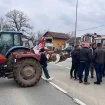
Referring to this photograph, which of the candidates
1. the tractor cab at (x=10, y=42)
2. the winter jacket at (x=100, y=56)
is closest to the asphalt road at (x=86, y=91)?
the winter jacket at (x=100, y=56)

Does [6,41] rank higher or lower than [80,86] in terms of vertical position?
higher

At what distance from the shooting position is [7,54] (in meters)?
13.7

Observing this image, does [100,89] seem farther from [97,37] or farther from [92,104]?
[97,37]

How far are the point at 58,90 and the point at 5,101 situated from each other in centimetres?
269

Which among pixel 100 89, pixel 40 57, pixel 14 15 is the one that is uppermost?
pixel 14 15

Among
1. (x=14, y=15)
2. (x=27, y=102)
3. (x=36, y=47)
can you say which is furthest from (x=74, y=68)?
(x=14, y=15)

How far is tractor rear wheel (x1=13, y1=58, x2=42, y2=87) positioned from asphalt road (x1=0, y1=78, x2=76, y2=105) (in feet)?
0.92

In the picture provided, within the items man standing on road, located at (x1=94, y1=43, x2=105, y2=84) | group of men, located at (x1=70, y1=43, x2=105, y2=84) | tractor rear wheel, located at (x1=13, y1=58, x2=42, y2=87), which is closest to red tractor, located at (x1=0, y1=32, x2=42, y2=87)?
tractor rear wheel, located at (x1=13, y1=58, x2=42, y2=87)

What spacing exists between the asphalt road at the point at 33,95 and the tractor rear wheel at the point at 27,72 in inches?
11.1

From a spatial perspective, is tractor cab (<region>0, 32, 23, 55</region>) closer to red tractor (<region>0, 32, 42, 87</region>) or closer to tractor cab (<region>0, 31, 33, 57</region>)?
tractor cab (<region>0, 31, 33, 57</region>)

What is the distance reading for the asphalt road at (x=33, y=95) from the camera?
9.48m

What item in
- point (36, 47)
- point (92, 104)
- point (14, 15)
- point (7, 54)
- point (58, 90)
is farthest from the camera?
point (14, 15)

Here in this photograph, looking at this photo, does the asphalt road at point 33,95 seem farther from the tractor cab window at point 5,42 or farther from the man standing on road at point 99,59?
the man standing on road at point 99,59

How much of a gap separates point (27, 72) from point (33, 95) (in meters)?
2.34
